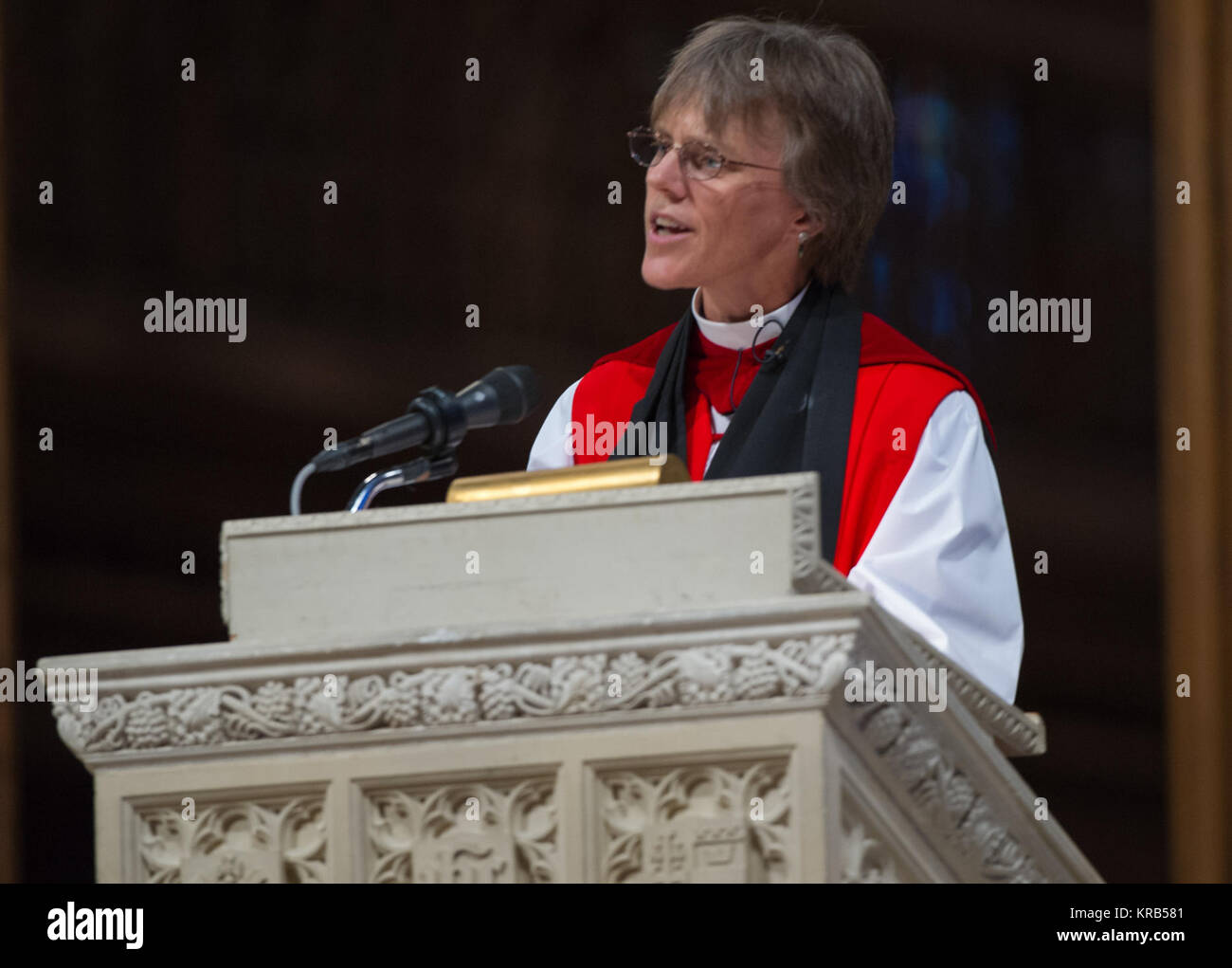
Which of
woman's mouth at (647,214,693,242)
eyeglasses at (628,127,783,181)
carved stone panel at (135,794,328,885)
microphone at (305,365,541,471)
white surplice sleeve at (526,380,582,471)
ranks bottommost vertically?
carved stone panel at (135,794,328,885)

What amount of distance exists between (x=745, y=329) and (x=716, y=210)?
217mm

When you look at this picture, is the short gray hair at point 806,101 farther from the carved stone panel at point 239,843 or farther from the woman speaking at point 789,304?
the carved stone panel at point 239,843

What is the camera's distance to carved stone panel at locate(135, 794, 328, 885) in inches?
69.7

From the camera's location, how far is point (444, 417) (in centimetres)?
215

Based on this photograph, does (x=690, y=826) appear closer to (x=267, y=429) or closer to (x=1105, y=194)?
(x=267, y=429)

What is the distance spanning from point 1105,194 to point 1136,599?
921 mm

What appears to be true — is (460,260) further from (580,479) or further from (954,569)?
(580,479)

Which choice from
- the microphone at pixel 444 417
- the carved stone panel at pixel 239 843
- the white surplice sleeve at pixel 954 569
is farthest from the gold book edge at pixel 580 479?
the white surplice sleeve at pixel 954 569

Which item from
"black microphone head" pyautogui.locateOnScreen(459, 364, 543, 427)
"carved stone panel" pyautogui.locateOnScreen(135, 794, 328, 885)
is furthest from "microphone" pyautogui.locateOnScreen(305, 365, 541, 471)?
"carved stone panel" pyautogui.locateOnScreen(135, 794, 328, 885)

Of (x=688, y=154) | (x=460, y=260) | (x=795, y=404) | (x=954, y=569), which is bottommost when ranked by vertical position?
(x=954, y=569)

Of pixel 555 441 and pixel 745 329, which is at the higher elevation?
pixel 745 329

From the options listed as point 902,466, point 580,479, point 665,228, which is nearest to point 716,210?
point 665,228

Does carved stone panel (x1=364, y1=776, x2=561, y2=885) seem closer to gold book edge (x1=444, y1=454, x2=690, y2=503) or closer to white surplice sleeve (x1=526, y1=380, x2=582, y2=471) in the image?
gold book edge (x1=444, y1=454, x2=690, y2=503)

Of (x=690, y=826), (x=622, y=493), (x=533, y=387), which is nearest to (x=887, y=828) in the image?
(x=690, y=826)
